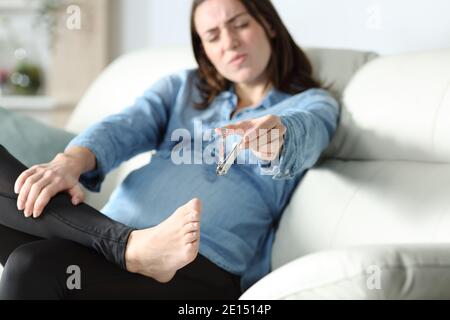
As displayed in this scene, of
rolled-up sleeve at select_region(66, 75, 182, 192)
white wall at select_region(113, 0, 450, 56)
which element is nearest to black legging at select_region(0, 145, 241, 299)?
rolled-up sleeve at select_region(66, 75, 182, 192)

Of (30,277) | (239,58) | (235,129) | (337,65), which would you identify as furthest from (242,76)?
(30,277)

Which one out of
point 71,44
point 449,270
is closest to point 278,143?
point 449,270

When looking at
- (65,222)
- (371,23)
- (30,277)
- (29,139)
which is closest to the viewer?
(30,277)

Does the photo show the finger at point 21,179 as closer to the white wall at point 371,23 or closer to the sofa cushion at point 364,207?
the sofa cushion at point 364,207

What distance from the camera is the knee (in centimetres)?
130

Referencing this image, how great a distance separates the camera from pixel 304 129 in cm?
150

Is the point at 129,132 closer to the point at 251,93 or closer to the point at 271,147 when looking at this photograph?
the point at 251,93

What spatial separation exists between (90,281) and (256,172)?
19.3 inches

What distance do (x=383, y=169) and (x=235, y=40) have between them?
1.46 feet

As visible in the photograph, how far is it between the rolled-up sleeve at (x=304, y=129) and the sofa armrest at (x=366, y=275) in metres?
0.35

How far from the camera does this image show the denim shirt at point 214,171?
5.13 ft

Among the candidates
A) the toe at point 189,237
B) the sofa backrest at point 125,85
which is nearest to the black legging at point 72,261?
the toe at point 189,237

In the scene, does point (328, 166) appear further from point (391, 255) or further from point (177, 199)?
point (391, 255)

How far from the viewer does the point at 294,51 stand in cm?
184
